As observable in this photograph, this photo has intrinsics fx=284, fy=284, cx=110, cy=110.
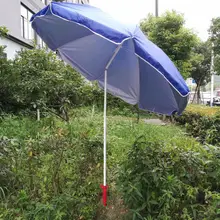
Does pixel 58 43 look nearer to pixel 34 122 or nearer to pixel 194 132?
pixel 34 122

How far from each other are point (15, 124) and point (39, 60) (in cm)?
195

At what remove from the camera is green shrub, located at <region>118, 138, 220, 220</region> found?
7.52ft

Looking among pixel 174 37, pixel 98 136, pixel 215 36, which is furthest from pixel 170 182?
pixel 215 36

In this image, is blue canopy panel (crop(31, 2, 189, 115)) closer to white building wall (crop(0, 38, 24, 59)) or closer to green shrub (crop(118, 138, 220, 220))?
green shrub (crop(118, 138, 220, 220))

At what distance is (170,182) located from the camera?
7.62 ft

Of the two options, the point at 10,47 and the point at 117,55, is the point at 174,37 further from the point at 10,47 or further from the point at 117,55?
the point at 117,55

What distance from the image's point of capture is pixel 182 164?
260 cm

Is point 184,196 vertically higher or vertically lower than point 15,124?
lower

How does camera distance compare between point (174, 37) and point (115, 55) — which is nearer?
point (115, 55)

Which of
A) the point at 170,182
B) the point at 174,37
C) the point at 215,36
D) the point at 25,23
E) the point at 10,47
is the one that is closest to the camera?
the point at 170,182

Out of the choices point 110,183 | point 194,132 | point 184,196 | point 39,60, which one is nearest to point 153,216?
point 184,196

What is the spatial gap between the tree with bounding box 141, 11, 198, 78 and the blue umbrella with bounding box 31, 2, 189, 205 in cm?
771

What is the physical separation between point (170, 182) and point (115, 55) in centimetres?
134

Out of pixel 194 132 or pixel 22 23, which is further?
pixel 22 23
